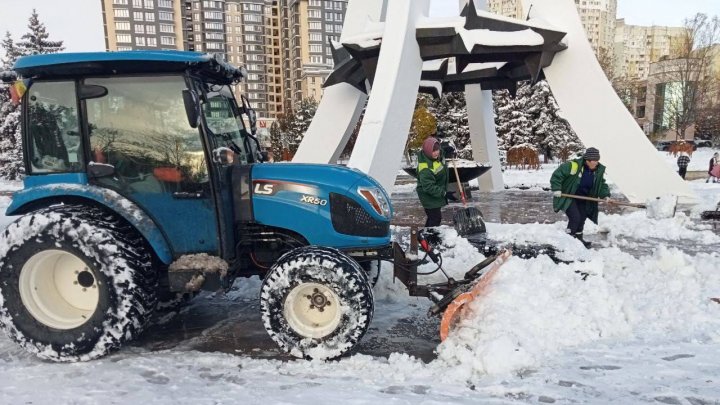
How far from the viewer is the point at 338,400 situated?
10.5 ft

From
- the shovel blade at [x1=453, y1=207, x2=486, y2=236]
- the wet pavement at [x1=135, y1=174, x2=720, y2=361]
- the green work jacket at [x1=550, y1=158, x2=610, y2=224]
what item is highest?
the green work jacket at [x1=550, y1=158, x2=610, y2=224]

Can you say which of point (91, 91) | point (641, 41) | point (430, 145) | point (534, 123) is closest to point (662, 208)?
point (430, 145)

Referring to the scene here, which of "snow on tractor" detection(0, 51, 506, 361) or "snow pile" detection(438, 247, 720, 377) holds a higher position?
"snow on tractor" detection(0, 51, 506, 361)

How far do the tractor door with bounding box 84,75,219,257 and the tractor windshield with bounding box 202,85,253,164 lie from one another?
0.88 ft

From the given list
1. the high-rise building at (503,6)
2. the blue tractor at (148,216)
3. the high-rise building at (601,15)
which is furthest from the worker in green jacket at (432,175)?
the high-rise building at (601,15)

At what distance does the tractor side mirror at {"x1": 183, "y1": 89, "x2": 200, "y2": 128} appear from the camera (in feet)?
12.0

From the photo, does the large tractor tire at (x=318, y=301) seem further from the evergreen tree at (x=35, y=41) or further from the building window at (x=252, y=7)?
the building window at (x=252, y=7)

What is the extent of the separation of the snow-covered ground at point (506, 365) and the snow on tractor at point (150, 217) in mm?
252

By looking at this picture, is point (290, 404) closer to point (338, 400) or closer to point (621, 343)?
point (338, 400)

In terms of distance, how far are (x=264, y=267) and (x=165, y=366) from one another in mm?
1156

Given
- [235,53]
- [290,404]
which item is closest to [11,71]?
[290,404]

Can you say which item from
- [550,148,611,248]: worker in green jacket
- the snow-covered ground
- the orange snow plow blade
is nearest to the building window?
[550,148,611,248]: worker in green jacket

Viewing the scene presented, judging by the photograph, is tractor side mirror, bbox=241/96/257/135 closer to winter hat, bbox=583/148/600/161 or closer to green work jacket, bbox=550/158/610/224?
green work jacket, bbox=550/158/610/224

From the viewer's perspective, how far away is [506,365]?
349 centimetres
